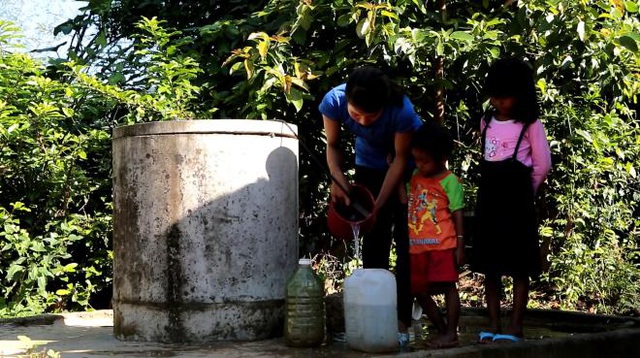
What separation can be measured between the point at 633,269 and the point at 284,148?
134 inches

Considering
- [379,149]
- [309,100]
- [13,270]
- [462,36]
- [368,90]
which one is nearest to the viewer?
[368,90]

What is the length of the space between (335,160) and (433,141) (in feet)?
1.76

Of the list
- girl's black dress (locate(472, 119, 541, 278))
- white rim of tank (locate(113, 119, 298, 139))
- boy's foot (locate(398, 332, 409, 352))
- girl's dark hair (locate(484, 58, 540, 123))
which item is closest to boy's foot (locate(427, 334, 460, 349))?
boy's foot (locate(398, 332, 409, 352))

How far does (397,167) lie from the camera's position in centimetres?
351

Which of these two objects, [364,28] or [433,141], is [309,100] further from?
[433,141]

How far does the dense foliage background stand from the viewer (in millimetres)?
4590

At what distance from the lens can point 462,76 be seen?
5172 millimetres

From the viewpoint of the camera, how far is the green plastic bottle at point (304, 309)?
11.0ft

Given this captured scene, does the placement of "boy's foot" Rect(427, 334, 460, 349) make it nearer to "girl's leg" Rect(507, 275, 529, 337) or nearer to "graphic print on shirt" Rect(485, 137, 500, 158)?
"girl's leg" Rect(507, 275, 529, 337)

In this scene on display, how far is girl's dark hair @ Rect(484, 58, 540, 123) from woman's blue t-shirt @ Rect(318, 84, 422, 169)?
387 millimetres

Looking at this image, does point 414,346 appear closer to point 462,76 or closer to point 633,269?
point 462,76

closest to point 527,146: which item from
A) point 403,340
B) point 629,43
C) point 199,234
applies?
point 403,340

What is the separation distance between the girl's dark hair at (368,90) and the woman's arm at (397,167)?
192 mm

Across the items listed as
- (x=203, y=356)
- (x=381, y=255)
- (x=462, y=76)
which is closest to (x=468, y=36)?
(x=462, y=76)
